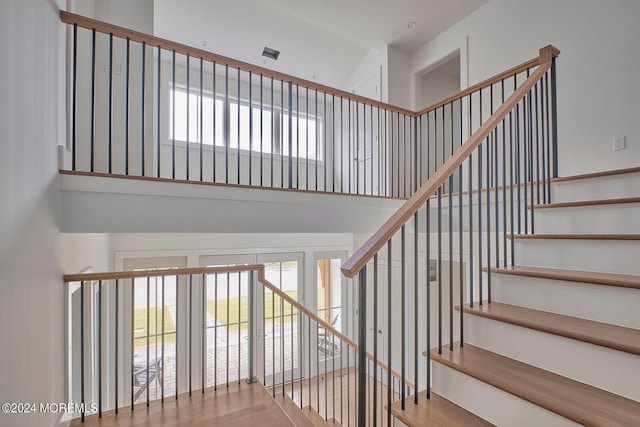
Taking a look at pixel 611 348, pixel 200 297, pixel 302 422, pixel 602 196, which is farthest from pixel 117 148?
pixel 602 196

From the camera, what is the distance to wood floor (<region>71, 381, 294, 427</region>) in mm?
2219

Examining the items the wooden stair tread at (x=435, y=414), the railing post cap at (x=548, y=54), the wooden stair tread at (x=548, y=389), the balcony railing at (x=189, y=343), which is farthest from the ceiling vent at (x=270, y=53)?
the wooden stair tread at (x=435, y=414)

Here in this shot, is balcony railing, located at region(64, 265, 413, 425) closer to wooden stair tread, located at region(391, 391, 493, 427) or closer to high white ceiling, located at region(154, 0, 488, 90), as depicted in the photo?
wooden stair tread, located at region(391, 391, 493, 427)

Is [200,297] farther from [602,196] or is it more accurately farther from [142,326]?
[602,196]

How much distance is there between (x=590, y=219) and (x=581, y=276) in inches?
22.6

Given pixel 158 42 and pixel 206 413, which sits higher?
pixel 158 42

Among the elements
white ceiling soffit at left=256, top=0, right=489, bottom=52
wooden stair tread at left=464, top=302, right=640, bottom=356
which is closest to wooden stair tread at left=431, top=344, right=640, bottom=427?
wooden stair tread at left=464, top=302, right=640, bottom=356

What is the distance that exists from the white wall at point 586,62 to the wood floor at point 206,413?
3354 mm

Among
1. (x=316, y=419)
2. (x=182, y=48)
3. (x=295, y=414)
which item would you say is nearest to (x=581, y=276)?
(x=295, y=414)

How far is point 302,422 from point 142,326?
2.97 meters

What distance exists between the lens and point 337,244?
19.0 ft

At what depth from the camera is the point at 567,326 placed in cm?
138

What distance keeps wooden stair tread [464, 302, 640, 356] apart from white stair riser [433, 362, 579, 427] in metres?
0.32

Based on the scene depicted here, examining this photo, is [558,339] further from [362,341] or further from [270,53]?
[270,53]
